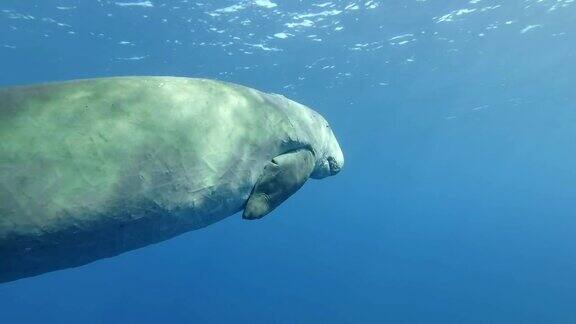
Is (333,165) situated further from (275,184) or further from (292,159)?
(275,184)

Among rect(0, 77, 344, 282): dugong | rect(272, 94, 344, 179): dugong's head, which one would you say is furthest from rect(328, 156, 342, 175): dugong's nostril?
rect(0, 77, 344, 282): dugong

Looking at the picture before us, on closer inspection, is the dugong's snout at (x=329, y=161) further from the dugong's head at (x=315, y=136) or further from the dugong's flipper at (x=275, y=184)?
the dugong's flipper at (x=275, y=184)

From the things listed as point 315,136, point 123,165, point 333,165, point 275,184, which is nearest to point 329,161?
point 333,165

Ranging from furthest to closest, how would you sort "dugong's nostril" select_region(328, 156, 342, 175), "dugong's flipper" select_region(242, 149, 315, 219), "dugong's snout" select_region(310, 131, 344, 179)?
"dugong's nostril" select_region(328, 156, 342, 175) → "dugong's snout" select_region(310, 131, 344, 179) → "dugong's flipper" select_region(242, 149, 315, 219)

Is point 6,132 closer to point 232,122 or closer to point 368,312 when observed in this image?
point 232,122

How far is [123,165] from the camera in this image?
3.68 meters

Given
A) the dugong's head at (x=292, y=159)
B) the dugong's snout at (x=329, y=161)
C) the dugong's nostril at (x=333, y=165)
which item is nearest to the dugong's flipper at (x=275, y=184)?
the dugong's head at (x=292, y=159)

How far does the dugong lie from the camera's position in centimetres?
335

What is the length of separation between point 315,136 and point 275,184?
1422mm

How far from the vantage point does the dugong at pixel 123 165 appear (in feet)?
11.0

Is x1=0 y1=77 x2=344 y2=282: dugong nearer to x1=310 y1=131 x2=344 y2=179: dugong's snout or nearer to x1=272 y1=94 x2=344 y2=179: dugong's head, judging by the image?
x1=272 y1=94 x2=344 y2=179: dugong's head

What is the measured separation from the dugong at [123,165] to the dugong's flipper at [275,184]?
0.01 m

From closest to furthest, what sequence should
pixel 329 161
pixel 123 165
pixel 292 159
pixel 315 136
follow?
pixel 123 165, pixel 292 159, pixel 315 136, pixel 329 161

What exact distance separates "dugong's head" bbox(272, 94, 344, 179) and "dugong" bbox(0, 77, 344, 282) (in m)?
0.58
